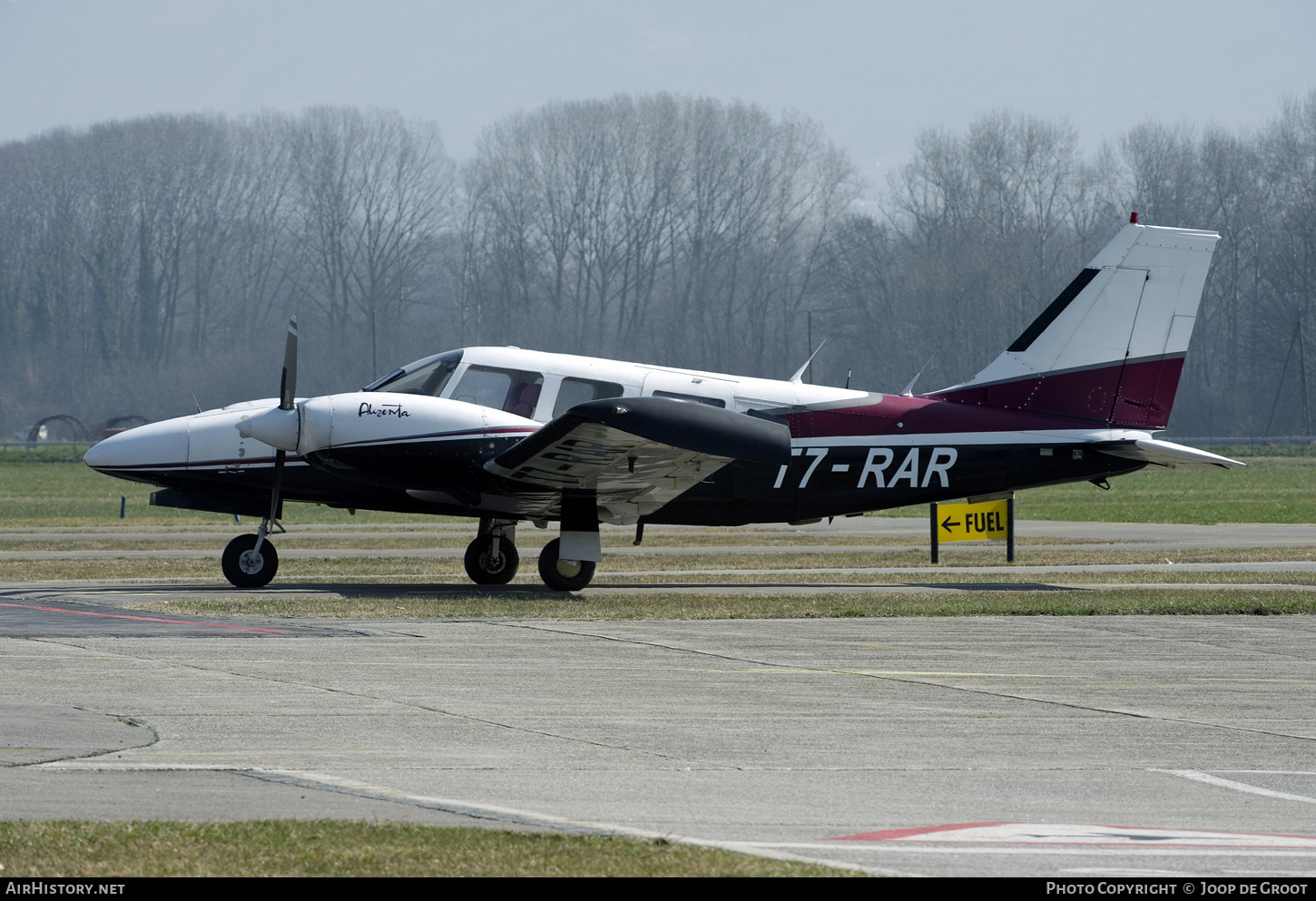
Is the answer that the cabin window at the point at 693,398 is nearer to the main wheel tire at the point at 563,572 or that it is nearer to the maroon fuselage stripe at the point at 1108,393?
the main wheel tire at the point at 563,572

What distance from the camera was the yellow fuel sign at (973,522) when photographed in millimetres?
22656

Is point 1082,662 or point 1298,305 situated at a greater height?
point 1298,305

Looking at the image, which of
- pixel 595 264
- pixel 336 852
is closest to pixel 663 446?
pixel 336 852

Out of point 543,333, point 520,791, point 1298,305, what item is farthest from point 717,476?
point 1298,305

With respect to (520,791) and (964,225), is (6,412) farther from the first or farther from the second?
(520,791)

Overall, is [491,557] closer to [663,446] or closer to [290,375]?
[290,375]

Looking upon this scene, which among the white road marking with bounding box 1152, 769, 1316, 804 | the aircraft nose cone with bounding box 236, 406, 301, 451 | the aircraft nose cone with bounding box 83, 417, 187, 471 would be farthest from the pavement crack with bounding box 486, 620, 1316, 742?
the aircraft nose cone with bounding box 83, 417, 187, 471

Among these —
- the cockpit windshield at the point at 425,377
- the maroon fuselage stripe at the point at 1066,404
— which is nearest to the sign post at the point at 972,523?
the maroon fuselage stripe at the point at 1066,404

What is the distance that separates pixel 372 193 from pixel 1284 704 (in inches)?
3646

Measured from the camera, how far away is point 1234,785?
24.9 ft

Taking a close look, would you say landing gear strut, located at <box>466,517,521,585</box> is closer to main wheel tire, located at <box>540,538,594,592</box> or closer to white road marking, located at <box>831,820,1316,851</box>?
main wheel tire, located at <box>540,538,594,592</box>

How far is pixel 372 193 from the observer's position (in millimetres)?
97188

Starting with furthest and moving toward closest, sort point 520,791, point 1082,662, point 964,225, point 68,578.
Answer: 1. point 964,225
2. point 68,578
3. point 1082,662
4. point 520,791

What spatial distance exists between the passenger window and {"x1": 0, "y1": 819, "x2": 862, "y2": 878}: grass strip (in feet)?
37.6
